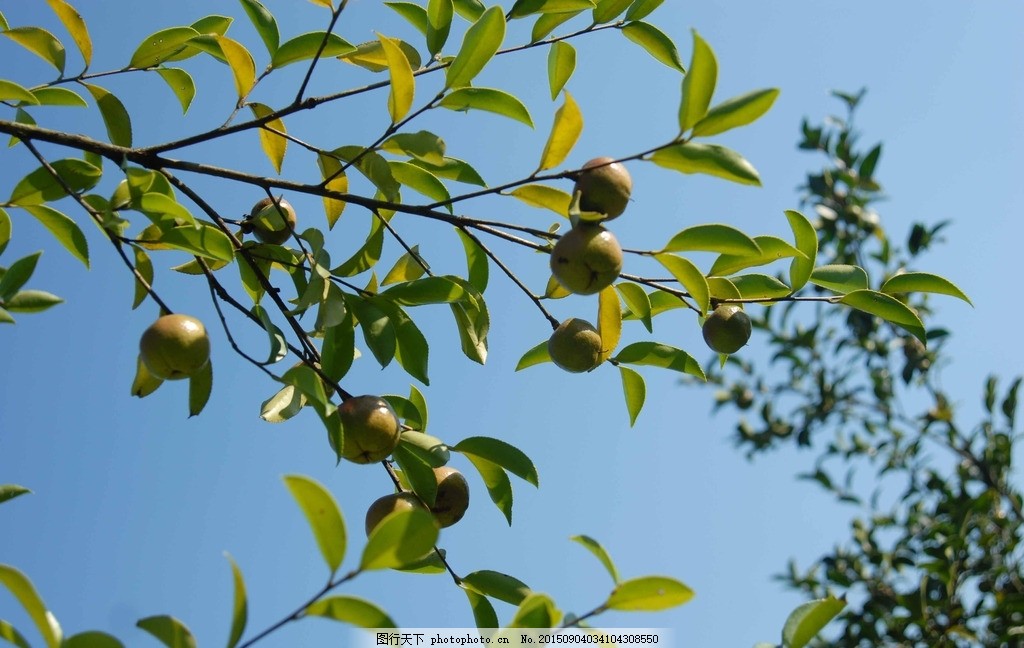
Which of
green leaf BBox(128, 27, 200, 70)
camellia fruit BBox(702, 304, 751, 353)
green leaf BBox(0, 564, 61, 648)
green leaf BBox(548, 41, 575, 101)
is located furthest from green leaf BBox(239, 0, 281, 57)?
green leaf BBox(0, 564, 61, 648)

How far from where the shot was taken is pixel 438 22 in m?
2.19

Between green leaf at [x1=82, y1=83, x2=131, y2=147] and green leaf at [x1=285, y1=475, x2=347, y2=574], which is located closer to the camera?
green leaf at [x1=285, y1=475, x2=347, y2=574]

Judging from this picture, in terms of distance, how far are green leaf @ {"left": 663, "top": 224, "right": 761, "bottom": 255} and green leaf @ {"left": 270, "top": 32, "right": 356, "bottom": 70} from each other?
100cm

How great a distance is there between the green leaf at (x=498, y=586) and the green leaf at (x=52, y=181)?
129 centimetres

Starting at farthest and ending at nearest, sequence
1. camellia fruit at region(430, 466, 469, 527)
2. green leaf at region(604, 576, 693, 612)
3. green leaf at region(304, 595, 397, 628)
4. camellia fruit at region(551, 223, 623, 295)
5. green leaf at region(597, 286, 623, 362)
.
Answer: green leaf at region(597, 286, 623, 362) < camellia fruit at region(430, 466, 469, 527) < camellia fruit at region(551, 223, 623, 295) < green leaf at region(604, 576, 693, 612) < green leaf at region(304, 595, 397, 628)

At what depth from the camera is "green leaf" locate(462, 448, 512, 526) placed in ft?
6.85

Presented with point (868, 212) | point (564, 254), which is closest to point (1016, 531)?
point (868, 212)

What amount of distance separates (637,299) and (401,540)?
94 cm

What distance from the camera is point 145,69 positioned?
8.02 ft

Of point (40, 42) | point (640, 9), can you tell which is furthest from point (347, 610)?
point (40, 42)

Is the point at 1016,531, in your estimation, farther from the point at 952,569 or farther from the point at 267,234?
the point at 267,234

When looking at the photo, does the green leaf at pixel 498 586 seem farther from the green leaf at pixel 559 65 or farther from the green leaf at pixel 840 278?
the green leaf at pixel 559 65

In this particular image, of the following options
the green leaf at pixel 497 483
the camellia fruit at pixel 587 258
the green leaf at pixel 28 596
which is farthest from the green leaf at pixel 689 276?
the green leaf at pixel 28 596

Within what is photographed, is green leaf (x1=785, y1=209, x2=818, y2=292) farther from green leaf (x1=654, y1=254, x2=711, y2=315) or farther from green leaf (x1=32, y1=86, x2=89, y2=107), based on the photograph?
green leaf (x1=32, y1=86, x2=89, y2=107)
